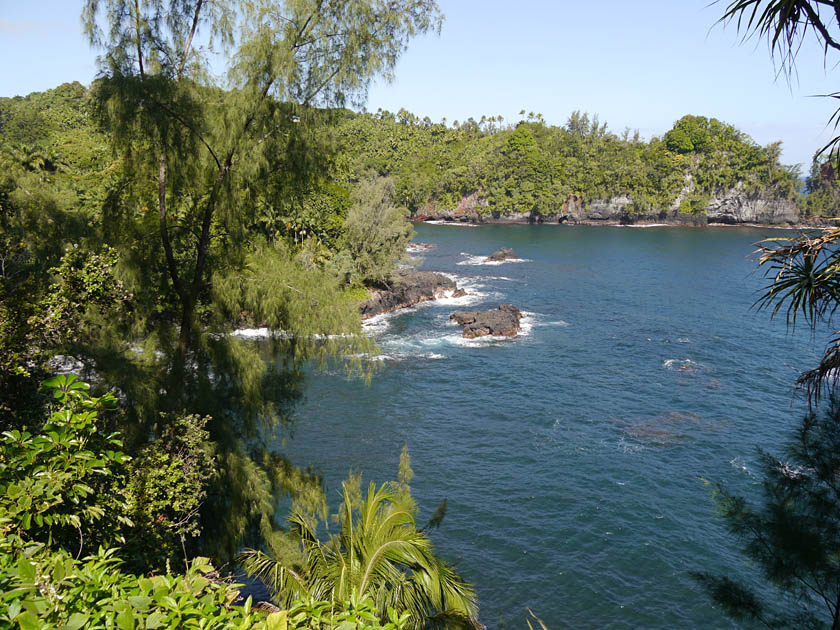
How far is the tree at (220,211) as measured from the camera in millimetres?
10984

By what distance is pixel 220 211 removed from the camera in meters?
11.9

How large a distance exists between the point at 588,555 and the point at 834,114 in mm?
16512

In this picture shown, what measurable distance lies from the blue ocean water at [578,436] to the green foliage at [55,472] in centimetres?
949

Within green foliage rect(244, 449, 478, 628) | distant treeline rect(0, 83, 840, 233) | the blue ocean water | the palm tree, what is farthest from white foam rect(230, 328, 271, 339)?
distant treeline rect(0, 83, 840, 233)

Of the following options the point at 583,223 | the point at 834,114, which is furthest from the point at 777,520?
the point at 583,223

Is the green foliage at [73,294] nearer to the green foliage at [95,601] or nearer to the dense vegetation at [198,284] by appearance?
the dense vegetation at [198,284]

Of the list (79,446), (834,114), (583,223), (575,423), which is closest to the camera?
(834,114)

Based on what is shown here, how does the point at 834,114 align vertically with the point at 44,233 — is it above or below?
above

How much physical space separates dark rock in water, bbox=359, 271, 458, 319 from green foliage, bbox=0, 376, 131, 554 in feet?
129

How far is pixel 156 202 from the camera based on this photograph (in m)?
13.3

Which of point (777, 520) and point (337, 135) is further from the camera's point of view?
point (337, 135)

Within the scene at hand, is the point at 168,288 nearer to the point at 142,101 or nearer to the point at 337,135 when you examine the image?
the point at 142,101

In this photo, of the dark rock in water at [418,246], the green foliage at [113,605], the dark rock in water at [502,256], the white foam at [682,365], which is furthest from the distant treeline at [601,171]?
the green foliage at [113,605]

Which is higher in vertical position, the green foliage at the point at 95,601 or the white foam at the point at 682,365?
the green foliage at the point at 95,601
